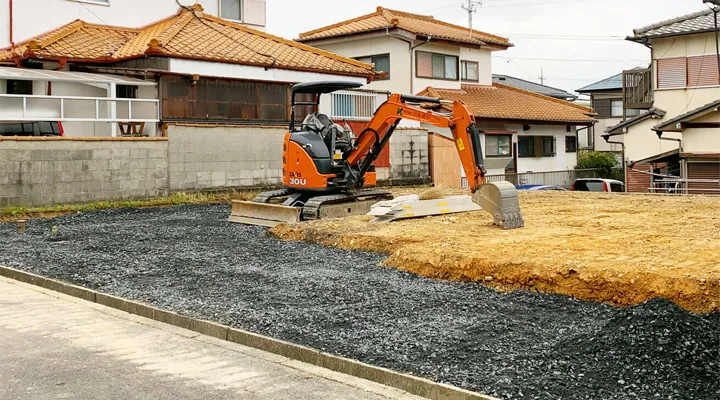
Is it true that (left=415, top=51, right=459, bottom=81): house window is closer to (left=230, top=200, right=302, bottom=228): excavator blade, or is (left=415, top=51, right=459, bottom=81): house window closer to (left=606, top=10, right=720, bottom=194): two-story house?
(left=606, top=10, right=720, bottom=194): two-story house

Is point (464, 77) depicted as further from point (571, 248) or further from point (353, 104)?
point (571, 248)

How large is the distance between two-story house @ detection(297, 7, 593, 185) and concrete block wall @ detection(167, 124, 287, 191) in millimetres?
9935

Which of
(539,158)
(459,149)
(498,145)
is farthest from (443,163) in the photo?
(459,149)

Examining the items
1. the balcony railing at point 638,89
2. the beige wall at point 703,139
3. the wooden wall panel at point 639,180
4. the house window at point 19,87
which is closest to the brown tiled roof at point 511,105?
the balcony railing at point 638,89

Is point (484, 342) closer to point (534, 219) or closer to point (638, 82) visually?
point (534, 219)

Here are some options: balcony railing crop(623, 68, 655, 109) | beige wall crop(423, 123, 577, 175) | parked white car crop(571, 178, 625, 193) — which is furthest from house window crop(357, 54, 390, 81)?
balcony railing crop(623, 68, 655, 109)

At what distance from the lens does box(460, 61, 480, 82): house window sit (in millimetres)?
34656

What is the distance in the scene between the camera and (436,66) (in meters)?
32.6

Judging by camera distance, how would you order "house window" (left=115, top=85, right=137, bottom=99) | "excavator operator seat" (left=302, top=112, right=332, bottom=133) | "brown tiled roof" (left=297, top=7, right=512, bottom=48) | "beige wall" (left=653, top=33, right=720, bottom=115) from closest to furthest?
"excavator operator seat" (left=302, top=112, right=332, bottom=133) < "house window" (left=115, top=85, right=137, bottom=99) < "beige wall" (left=653, top=33, right=720, bottom=115) < "brown tiled roof" (left=297, top=7, right=512, bottom=48)

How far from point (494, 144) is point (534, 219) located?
63.6ft

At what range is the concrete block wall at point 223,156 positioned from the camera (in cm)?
2038

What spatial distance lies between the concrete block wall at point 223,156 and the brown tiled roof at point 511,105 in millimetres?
10331

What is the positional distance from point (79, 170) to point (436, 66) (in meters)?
18.4

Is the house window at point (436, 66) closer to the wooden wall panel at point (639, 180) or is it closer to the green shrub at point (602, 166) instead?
the wooden wall panel at point (639, 180)
